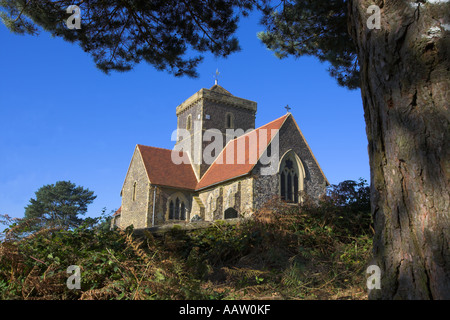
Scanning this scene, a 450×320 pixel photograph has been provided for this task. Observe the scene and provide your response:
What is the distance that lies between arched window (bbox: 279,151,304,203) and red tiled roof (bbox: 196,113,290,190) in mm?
1702

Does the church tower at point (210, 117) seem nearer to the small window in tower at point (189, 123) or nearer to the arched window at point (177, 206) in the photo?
the small window in tower at point (189, 123)

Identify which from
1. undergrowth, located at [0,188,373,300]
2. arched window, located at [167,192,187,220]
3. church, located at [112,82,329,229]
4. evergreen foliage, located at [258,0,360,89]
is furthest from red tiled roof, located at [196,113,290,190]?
undergrowth, located at [0,188,373,300]

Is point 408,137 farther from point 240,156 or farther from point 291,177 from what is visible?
point 240,156

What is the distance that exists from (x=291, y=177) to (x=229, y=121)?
1145 centimetres

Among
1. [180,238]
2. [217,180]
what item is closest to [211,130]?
[217,180]

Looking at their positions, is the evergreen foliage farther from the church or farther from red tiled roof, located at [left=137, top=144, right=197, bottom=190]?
red tiled roof, located at [left=137, top=144, right=197, bottom=190]

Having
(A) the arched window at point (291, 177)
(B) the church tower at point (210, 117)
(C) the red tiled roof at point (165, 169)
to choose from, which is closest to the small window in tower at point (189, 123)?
(B) the church tower at point (210, 117)

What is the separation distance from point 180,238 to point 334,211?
2.45 m

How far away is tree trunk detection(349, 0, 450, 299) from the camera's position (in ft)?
7.72

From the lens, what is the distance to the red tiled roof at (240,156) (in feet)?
66.9

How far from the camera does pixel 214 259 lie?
194 inches

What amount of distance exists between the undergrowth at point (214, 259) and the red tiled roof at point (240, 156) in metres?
13.7

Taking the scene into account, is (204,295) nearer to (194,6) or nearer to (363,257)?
(363,257)
